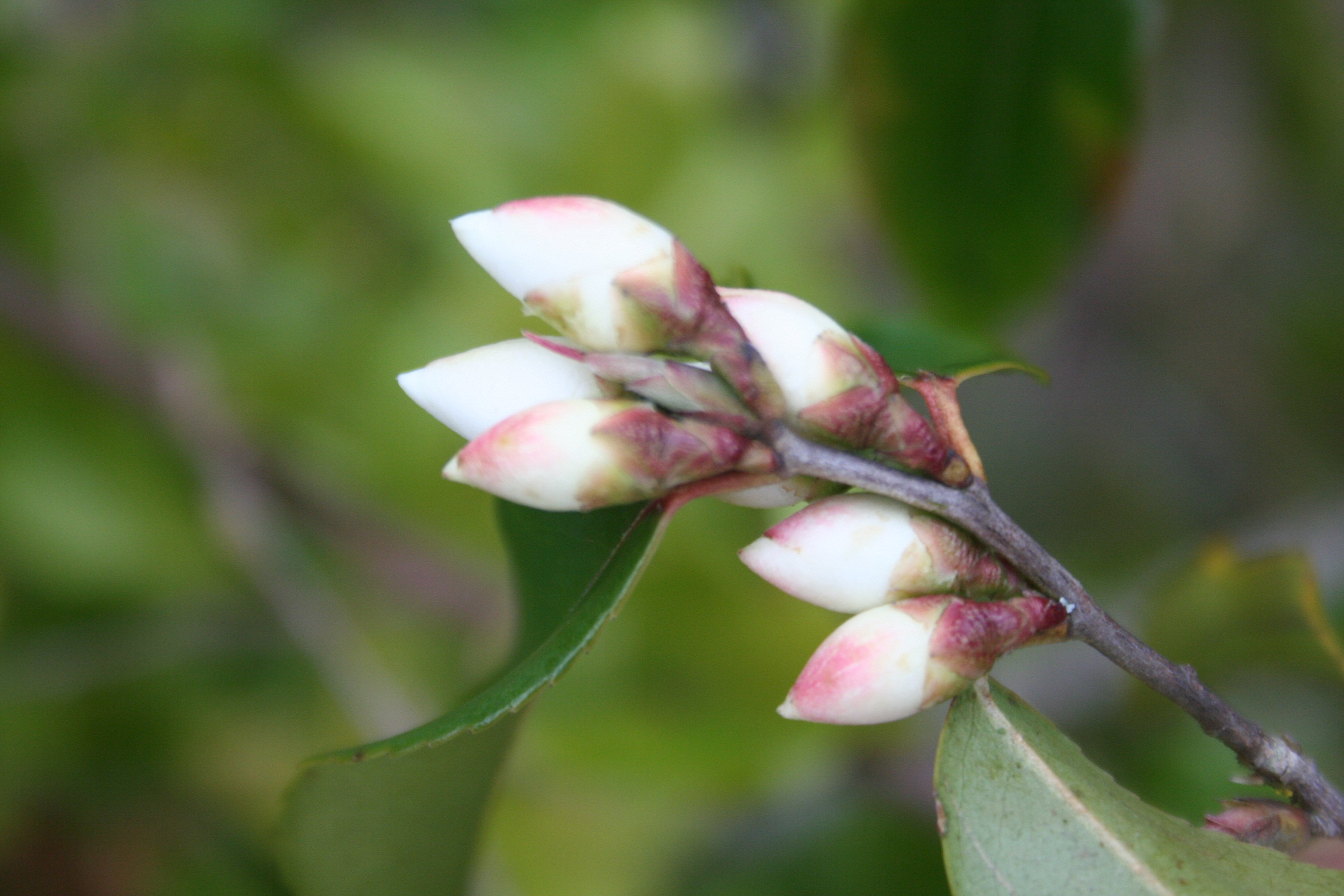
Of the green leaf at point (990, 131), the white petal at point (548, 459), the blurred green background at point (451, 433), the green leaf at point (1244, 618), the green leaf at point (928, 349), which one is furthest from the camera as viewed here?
the blurred green background at point (451, 433)

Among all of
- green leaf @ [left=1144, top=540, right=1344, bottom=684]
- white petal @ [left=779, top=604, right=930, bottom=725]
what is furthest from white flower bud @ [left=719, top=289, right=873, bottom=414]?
green leaf @ [left=1144, top=540, right=1344, bottom=684]

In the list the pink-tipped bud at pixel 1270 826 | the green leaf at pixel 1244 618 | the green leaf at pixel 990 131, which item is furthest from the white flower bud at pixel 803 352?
the green leaf at pixel 990 131

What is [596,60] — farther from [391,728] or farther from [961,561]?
[961,561]

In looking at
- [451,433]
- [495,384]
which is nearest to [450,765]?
[495,384]

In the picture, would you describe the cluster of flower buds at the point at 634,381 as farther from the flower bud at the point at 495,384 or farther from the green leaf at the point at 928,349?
the green leaf at the point at 928,349

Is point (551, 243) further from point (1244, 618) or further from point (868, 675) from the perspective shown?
point (1244, 618)

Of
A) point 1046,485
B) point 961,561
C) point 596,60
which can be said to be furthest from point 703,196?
point 961,561
